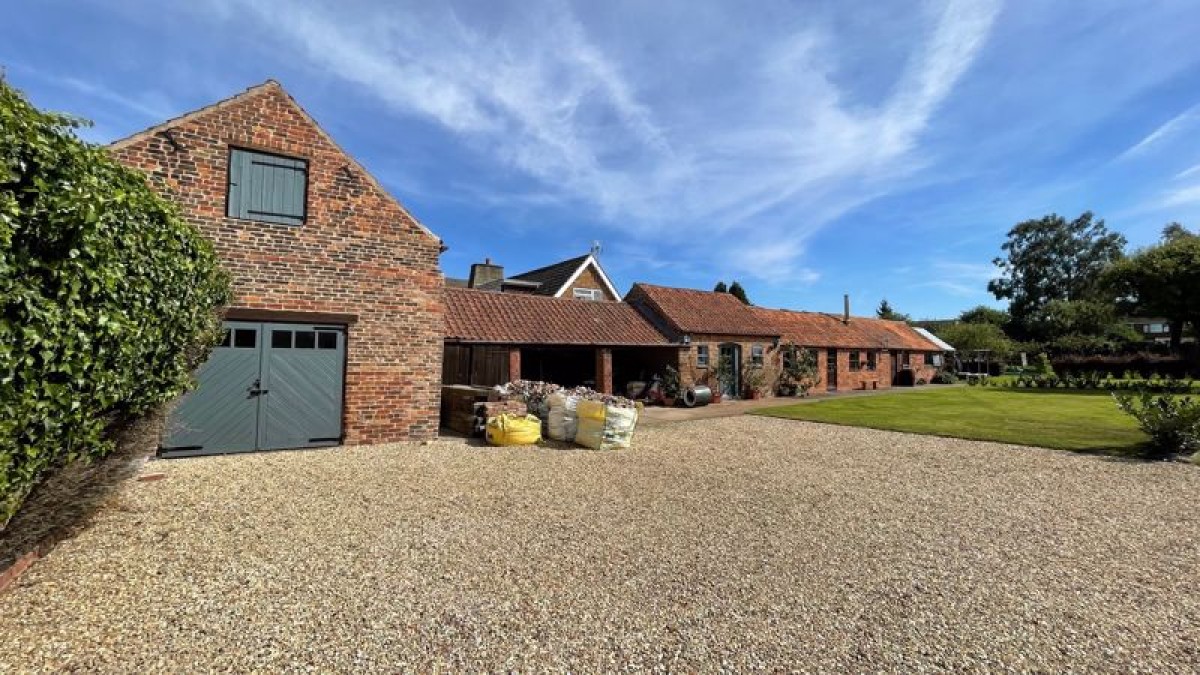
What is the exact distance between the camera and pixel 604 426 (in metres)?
10.1

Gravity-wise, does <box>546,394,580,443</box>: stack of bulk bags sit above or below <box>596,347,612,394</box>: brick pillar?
below

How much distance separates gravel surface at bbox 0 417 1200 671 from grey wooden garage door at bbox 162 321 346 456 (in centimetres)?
88

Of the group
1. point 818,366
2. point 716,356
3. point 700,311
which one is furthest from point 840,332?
point 716,356

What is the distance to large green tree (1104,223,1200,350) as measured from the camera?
28.4 meters

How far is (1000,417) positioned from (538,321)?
14.8 meters

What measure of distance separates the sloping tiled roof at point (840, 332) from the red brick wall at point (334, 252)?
1853 cm

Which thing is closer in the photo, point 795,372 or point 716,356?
point 716,356

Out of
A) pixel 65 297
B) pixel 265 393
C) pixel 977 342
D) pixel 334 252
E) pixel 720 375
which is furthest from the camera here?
pixel 977 342

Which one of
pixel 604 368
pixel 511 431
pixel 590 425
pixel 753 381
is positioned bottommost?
pixel 511 431

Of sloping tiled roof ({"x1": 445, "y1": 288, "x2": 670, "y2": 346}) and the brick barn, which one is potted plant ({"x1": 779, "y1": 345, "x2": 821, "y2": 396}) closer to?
the brick barn

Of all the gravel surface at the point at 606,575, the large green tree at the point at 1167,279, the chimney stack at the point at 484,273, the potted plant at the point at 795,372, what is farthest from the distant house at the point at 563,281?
the large green tree at the point at 1167,279

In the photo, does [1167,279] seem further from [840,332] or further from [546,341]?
[546,341]

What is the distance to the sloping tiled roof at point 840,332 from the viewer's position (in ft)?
88.0

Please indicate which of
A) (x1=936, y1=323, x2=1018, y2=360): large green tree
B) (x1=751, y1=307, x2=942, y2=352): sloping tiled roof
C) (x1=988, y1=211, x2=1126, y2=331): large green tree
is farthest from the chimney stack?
(x1=988, y1=211, x2=1126, y2=331): large green tree
